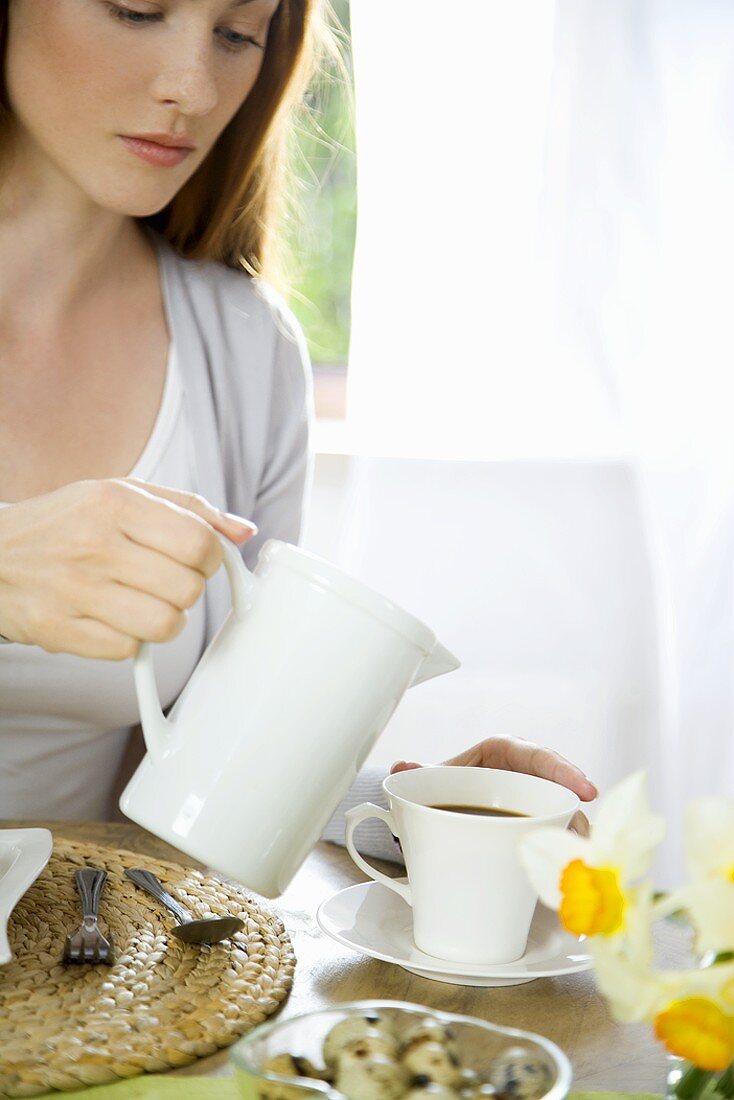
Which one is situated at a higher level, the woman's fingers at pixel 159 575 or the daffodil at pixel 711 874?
the daffodil at pixel 711 874

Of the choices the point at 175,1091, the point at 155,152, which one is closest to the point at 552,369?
the point at 155,152

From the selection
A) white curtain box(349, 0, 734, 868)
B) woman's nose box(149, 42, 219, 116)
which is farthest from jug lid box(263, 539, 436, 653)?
white curtain box(349, 0, 734, 868)

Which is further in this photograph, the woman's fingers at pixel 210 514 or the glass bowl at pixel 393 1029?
the woman's fingers at pixel 210 514

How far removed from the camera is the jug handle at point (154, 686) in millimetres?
625

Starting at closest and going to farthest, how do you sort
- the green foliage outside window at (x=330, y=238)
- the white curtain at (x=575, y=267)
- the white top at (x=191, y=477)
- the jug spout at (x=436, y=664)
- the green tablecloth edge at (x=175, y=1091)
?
the green tablecloth edge at (x=175, y=1091) → the jug spout at (x=436, y=664) → the white top at (x=191, y=477) → the white curtain at (x=575, y=267) → the green foliage outside window at (x=330, y=238)

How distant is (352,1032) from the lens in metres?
0.46

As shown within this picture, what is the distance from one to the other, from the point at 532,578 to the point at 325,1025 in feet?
6.05

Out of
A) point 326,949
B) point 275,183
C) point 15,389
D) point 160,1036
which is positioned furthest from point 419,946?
point 275,183

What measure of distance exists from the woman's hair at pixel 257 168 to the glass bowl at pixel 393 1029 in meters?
0.97

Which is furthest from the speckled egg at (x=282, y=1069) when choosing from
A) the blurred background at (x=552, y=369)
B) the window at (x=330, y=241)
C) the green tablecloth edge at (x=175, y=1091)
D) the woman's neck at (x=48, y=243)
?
the window at (x=330, y=241)

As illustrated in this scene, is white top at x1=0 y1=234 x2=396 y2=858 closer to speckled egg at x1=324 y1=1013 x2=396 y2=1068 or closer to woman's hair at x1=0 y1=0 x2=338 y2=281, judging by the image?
woman's hair at x1=0 y1=0 x2=338 y2=281

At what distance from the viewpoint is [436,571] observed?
7.55ft

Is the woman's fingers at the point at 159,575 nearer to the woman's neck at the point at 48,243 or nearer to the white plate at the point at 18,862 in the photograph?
the white plate at the point at 18,862

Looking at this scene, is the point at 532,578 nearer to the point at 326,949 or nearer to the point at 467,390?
the point at 467,390
